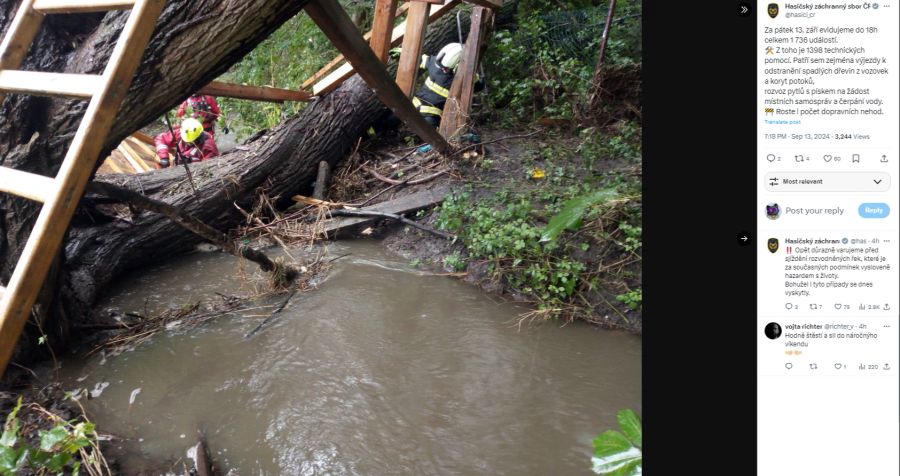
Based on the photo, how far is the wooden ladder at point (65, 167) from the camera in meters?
1.40

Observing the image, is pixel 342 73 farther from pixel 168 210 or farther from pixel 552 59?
pixel 552 59

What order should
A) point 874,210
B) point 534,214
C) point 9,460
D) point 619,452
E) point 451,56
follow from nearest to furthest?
1. point 874,210
2. point 619,452
3. point 9,460
4. point 534,214
5. point 451,56

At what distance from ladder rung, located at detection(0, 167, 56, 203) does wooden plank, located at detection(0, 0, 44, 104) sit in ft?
1.82

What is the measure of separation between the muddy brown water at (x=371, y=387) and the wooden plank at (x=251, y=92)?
4.87 feet

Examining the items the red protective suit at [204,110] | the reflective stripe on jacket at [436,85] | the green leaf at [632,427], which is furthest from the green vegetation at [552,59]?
the green leaf at [632,427]

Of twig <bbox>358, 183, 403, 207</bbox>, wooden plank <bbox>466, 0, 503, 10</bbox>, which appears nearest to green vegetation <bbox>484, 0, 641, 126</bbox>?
wooden plank <bbox>466, 0, 503, 10</bbox>

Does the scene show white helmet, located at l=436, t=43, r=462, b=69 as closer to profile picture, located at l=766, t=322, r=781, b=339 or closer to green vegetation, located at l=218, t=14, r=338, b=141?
green vegetation, located at l=218, t=14, r=338, b=141

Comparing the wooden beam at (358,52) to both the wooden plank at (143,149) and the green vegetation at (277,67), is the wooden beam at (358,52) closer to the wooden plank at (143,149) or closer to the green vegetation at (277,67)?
the green vegetation at (277,67)

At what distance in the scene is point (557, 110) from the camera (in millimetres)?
5031

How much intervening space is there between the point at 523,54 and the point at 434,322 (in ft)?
11.7

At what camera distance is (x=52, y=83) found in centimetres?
167

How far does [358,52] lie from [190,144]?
298cm

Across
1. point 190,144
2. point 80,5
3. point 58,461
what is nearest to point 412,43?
point 190,144

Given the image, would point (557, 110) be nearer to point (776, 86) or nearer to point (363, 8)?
point (363, 8)
